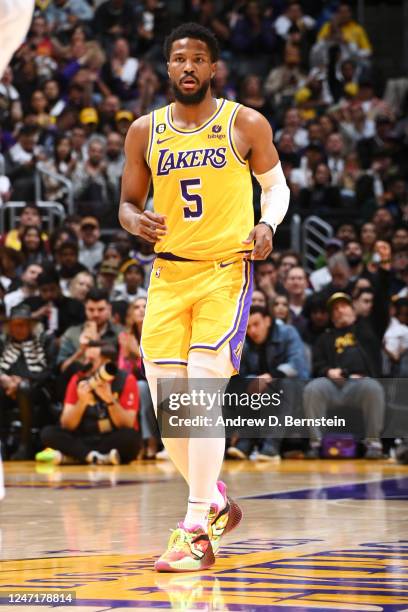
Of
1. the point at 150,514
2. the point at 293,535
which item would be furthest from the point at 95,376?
the point at 293,535

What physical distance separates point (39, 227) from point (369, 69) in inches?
277

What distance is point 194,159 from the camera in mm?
6090

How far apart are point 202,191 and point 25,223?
915cm

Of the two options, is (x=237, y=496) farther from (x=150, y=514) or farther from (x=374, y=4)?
(x=374, y=4)

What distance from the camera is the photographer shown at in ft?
39.8

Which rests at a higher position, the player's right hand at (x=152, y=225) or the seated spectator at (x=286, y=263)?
the player's right hand at (x=152, y=225)

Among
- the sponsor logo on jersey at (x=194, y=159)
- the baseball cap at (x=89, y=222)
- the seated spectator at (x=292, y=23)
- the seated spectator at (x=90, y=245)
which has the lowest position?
the seated spectator at (x=90, y=245)

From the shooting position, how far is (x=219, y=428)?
5934 millimetres

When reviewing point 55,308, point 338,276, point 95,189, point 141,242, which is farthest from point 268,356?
point 95,189

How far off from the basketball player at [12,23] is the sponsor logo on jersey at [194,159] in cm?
257

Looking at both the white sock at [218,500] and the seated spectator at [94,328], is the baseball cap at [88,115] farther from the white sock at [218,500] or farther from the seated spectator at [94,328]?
the white sock at [218,500]

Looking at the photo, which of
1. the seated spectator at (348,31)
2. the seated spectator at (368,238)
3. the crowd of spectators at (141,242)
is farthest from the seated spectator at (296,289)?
the seated spectator at (348,31)

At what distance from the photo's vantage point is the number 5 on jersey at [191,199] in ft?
19.9

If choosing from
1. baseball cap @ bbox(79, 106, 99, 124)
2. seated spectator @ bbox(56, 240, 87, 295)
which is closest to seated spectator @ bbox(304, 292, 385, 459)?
seated spectator @ bbox(56, 240, 87, 295)
